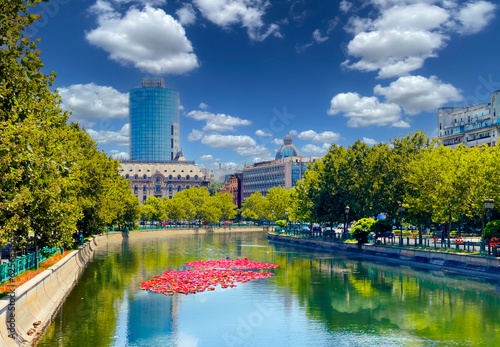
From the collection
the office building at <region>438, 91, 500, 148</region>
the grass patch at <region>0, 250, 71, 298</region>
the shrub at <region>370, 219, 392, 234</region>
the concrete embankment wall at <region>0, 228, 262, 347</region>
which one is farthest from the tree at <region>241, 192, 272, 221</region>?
the grass patch at <region>0, 250, 71, 298</region>

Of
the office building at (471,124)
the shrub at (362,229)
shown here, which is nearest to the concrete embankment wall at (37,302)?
the shrub at (362,229)

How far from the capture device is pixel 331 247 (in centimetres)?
7419

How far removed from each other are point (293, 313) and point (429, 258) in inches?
1007

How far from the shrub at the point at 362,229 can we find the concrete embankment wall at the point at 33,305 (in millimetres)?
37809

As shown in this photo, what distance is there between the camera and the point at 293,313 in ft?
100

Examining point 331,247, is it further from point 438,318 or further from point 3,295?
point 3,295

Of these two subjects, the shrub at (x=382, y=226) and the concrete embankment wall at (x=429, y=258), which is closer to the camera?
the concrete embankment wall at (x=429, y=258)

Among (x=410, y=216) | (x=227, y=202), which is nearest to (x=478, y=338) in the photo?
(x=410, y=216)

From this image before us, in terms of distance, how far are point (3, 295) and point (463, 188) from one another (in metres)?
43.0

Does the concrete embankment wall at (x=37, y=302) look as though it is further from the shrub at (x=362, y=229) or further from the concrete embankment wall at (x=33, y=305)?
the shrub at (x=362, y=229)

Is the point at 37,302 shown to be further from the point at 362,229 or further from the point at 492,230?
the point at 362,229

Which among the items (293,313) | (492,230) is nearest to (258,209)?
(492,230)

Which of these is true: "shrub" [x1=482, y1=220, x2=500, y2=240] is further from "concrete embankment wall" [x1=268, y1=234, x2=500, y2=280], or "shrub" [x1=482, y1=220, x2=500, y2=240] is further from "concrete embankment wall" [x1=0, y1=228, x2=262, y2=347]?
"concrete embankment wall" [x1=0, y1=228, x2=262, y2=347]

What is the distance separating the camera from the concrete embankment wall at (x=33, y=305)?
2002 centimetres
